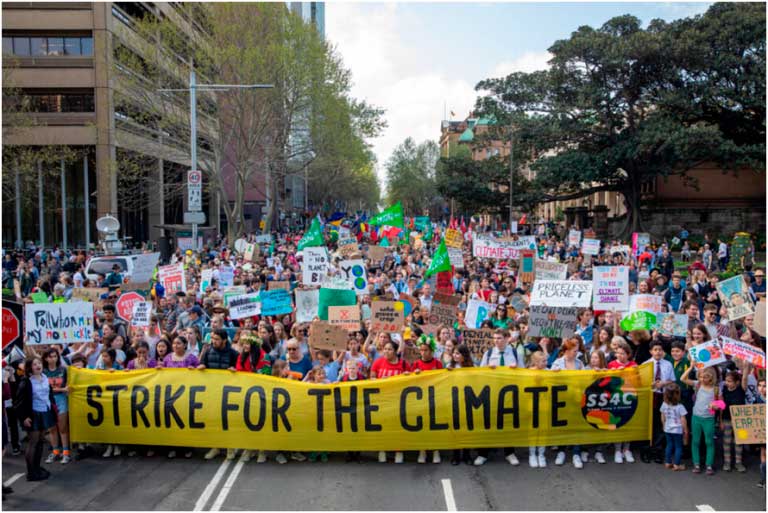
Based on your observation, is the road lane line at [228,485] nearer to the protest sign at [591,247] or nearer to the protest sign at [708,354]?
the protest sign at [708,354]

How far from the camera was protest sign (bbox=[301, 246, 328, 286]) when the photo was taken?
49.5 feet

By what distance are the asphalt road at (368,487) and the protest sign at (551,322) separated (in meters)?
2.23

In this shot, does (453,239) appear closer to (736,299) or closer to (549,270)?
(549,270)

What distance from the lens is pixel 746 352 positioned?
774 centimetres

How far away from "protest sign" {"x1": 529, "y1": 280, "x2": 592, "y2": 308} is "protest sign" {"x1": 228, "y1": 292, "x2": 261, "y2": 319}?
4.44 meters

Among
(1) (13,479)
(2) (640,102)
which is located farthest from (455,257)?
(2) (640,102)

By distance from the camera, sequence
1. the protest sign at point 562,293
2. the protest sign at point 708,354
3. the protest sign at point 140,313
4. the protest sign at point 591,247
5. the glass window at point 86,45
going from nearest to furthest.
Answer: the protest sign at point 708,354
the protest sign at point 562,293
the protest sign at point 140,313
the protest sign at point 591,247
the glass window at point 86,45

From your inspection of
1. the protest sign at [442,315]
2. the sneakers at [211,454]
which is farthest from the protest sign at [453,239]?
the sneakers at [211,454]

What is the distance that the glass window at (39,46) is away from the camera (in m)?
37.8

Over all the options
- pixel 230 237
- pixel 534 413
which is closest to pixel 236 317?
pixel 534 413

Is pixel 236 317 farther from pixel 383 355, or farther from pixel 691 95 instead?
pixel 691 95

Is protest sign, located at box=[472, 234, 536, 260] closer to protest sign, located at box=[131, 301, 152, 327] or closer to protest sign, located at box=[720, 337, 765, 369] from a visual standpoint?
protest sign, located at box=[131, 301, 152, 327]

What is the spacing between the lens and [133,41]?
36625mm

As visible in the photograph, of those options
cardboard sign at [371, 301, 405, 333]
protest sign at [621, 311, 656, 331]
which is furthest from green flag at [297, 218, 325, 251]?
protest sign at [621, 311, 656, 331]
